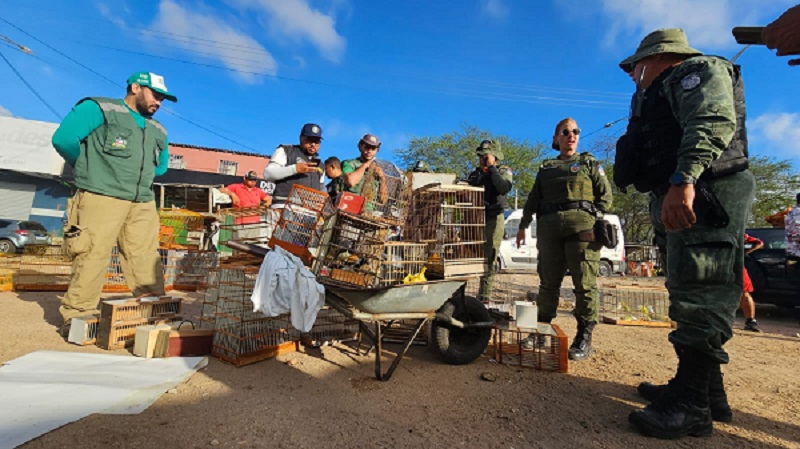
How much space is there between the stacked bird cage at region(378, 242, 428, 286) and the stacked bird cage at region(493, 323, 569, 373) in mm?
885

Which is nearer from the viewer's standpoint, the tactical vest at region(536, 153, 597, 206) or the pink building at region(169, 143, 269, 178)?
the tactical vest at region(536, 153, 597, 206)

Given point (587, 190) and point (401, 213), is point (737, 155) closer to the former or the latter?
point (587, 190)

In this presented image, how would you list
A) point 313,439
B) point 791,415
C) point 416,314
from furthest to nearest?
point 416,314 < point 791,415 < point 313,439

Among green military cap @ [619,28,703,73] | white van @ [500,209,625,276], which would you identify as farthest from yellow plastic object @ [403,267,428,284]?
white van @ [500,209,625,276]

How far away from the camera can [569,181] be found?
3461mm

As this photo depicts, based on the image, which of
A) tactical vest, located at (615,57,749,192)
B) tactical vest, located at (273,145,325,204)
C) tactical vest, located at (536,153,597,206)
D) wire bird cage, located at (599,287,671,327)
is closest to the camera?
tactical vest, located at (615,57,749,192)

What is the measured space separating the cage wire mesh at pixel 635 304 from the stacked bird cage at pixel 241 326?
4.85m

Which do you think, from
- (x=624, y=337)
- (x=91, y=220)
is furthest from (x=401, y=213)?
(x=624, y=337)

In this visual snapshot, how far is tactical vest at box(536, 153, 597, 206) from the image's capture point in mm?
3428

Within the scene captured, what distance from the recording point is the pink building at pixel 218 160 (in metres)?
29.4

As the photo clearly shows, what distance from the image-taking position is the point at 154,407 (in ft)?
6.63

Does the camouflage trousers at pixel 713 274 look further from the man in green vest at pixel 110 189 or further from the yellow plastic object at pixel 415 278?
the man in green vest at pixel 110 189

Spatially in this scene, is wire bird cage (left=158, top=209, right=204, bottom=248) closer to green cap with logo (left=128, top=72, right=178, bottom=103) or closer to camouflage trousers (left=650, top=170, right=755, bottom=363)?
green cap with logo (left=128, top=72, right=178, bottom=103)

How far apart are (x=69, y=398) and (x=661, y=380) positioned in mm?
3894
